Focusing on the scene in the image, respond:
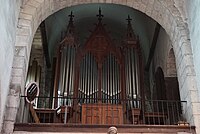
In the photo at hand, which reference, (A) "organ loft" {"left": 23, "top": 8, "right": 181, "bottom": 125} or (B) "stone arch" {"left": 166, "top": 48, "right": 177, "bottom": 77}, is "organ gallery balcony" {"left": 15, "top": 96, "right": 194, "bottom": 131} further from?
(B) "stone arch" {"left": 166, "top": 48, "right": 177, "bottom": 77}

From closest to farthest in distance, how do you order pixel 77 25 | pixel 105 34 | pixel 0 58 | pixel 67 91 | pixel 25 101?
pixel 0 58 < pixel 25 101 < pixel 67 91 < pixel 105 34 < pixel 77 25

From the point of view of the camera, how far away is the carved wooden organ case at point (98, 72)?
9.46 meters

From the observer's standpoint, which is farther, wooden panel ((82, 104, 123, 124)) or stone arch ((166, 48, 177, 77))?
stone arch ((166, 48, 177, 77))

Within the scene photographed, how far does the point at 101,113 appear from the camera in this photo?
862 cm

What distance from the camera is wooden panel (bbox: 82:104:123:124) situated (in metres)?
8.53

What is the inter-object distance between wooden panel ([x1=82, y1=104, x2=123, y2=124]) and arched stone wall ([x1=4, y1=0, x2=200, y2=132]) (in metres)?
1.52

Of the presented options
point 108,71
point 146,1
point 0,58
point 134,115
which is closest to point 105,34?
point 108,71

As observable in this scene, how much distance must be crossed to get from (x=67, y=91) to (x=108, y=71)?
133 centimetres

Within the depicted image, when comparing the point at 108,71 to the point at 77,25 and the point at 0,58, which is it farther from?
the point at 0,58

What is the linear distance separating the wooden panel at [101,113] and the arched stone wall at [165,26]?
1.52 m

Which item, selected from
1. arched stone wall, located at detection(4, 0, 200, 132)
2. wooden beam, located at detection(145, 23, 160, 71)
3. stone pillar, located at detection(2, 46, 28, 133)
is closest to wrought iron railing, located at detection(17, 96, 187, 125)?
arched stone wall, located at detection(4, 0, 200, 132)

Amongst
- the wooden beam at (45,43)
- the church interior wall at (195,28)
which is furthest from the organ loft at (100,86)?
the church interior wall at (195,28)

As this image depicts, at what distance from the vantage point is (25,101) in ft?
26.5

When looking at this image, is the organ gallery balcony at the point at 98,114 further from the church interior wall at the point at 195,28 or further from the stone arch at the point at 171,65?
the stone arch at the point at 171,65
